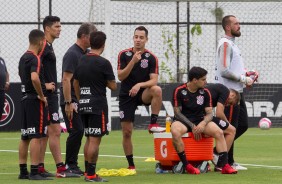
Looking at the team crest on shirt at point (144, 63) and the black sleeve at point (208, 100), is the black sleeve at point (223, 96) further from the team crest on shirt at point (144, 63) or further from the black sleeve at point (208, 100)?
the team crest on shirt at point (144, 63)

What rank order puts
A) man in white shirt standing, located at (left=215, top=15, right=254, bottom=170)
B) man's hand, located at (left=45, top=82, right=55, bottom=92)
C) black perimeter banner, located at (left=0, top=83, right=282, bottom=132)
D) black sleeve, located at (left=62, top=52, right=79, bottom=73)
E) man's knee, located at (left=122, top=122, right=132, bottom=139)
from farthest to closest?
black perimeter banner, located at (left=0, top=83, right=282, bottom=132) < man in white shirt standing, located at (left=215, top=15, right=254, bottom=170) < man's knee, located at (left=122, top=122, right=132, bottom=139) < black sleeve, located at (left=62, top=52, right=79, bottom=73) < man's hand, located at (left=45, top=82, right=55, bottom=92)

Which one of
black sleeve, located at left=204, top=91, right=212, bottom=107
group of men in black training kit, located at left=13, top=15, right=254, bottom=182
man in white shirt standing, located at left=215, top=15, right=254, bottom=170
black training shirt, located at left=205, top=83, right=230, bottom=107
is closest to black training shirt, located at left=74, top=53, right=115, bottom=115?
group of men in black training kit, located at left=13, top=15, right=254, bottom=182

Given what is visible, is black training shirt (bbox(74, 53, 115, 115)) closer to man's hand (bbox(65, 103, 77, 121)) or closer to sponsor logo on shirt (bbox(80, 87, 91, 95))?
sponsor logo on shirt (bbox(80, 87, 91, 95))

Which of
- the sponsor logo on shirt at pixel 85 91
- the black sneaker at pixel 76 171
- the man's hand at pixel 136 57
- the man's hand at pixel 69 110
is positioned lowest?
the black sneaker at pixel 76 171

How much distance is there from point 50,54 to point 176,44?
15257 millimetres

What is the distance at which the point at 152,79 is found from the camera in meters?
15.0

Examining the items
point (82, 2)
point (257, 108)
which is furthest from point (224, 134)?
point (82, 2)

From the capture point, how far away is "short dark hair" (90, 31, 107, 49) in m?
13.4

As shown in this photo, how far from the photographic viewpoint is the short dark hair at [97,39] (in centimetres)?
1341

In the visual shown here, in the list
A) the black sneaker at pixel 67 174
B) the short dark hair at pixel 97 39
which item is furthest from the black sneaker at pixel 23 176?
the short dark hair at pixel 97 39

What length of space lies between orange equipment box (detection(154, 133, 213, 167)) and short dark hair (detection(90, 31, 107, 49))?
225cm

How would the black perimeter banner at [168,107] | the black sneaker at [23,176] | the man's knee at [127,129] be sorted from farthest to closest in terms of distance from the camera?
1. the black perimeter banner at [168,107]
2. the man's knee at [127,129]
3. the black sneaker at [23,176]

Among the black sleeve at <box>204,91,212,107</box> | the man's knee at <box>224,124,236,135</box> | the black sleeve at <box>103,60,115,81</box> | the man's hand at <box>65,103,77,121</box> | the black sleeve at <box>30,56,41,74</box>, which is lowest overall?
the man's knee at <box>224,124,236,135</box>

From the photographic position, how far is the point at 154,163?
16828 mm
